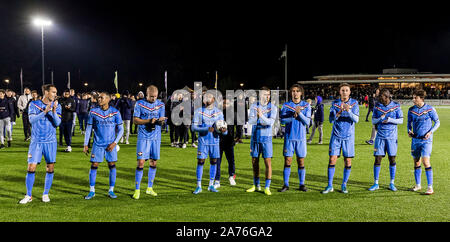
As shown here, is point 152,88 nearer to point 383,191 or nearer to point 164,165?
point 164,165

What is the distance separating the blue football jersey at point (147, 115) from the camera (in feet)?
23.2

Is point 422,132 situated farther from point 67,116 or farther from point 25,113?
point 25,113

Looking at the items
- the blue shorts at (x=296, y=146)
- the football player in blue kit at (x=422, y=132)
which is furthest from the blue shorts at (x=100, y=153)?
the football player in blue kit at (x=422, y=132)

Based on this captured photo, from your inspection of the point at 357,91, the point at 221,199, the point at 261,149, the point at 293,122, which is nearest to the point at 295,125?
the point at 293,122

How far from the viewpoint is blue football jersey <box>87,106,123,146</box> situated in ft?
22.6

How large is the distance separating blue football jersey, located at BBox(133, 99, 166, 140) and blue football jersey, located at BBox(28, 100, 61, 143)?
145cm

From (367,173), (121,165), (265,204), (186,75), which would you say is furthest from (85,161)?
(186,75)

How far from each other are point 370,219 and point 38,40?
280 feet

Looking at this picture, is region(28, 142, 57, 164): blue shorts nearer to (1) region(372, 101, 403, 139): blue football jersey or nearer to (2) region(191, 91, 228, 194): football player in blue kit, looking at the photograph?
(2) region(191, 91, 228, 194): football player in blue kit

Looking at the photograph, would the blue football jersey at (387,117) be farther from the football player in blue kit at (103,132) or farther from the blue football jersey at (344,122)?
the football player in blue kit at (103,132)

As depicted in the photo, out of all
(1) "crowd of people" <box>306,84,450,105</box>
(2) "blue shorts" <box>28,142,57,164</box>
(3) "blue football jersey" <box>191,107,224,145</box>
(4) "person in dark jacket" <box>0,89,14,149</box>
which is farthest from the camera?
(1) "crowd of people" <box>306,84,450,105</box>

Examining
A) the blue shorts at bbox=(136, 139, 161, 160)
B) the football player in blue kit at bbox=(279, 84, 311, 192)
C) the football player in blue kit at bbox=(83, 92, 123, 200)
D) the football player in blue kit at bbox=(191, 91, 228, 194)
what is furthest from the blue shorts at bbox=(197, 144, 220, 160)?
the football player in blue kit at bbox=(83, 92, 123, 200)

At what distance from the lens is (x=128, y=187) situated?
313 inches
